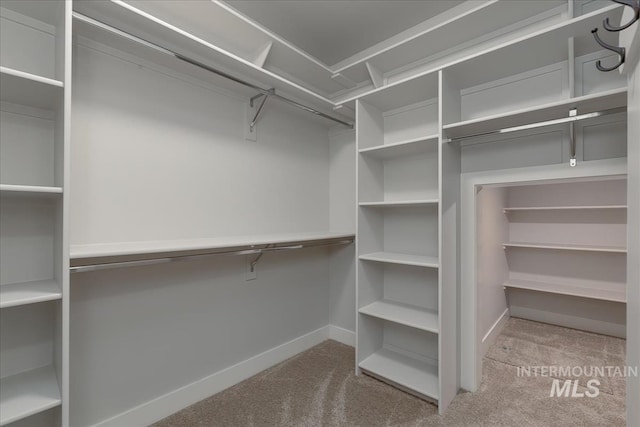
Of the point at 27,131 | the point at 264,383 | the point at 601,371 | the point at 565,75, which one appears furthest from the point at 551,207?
the point at 27,131

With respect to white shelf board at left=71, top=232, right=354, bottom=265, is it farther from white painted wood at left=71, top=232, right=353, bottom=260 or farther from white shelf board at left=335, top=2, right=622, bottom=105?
white shelf board at left=335, top=2, right=622, bottom=105

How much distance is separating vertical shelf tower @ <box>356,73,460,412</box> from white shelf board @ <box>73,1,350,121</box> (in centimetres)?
74

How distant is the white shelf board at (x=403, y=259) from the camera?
1.90m

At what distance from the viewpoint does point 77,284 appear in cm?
146

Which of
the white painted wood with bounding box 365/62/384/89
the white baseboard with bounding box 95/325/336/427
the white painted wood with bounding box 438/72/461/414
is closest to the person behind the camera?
the white baseboard with bounding box 95/325/336/427

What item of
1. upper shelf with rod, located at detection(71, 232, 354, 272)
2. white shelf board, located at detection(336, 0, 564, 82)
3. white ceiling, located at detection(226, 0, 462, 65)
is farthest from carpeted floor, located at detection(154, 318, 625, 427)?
white ceiling, located at detection(226, 0, 462, 65)

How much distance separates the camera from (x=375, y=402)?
1.92 meters

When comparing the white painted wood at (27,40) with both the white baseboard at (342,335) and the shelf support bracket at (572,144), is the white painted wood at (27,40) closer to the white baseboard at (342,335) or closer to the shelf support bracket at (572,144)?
the shelf support bracket at (572,144)

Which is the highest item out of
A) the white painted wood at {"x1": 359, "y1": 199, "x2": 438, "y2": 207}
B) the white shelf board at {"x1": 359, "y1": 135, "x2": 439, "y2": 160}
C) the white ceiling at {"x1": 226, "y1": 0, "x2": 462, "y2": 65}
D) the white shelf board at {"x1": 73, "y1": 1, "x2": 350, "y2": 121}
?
the white ceiling at {"x1": 226, "y1": 0, "x2": 462, "y2": 65}

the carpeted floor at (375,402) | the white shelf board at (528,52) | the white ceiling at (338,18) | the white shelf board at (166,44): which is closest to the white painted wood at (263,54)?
the white shelf board at (166,44)

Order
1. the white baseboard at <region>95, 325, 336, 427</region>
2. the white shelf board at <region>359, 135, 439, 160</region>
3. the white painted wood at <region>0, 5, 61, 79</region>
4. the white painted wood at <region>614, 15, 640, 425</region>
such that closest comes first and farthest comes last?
the white painted wood at <region>614, 15, 640, 425</region> < the white painted wood at <region>0, 5, 61, 79</region> < the white baseboard at <region>95, 325, 336, 427</region> < the white shelf board at <region>359, 135, 439, 160</region>

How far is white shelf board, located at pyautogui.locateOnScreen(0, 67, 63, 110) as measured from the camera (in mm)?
1077

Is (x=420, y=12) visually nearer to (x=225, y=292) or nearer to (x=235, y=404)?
(x=225, y=292)

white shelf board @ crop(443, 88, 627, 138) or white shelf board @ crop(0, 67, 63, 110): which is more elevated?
white shelf board @ crop(443, 88, 627, 138)
